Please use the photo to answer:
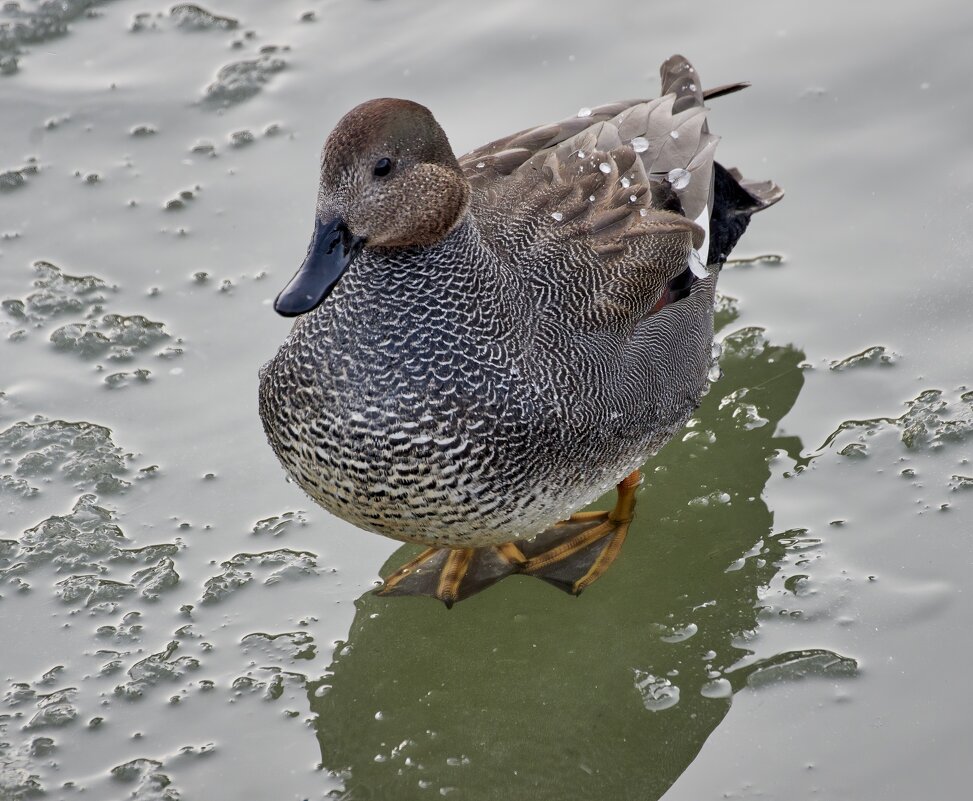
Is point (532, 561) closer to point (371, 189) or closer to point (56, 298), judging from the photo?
point (371, 189)

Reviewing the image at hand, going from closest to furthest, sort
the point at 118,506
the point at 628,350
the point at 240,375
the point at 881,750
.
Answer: the point at 881,750
the point at 628,350
the point at 118,506
the point at 240,375

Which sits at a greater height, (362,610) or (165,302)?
(165,302)

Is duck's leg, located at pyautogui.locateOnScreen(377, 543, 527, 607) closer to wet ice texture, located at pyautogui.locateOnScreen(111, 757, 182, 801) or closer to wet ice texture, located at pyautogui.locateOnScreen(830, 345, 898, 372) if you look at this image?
wet ice texture, located at pyautogui.locateOnScreen(111, 757, 182, 801)

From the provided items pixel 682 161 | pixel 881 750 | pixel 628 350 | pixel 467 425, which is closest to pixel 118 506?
pixel 467 425

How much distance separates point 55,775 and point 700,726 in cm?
186

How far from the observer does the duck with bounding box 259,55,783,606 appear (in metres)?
3.85

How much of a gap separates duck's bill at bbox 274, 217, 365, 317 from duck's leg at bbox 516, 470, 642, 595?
135 centimetres

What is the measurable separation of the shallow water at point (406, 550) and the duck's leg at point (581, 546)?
65mm

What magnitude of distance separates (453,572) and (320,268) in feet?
4.16

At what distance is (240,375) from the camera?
5184mm

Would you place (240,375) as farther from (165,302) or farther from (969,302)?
(969,302)

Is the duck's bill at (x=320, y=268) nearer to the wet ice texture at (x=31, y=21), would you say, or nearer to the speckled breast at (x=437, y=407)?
the speckled breast at (x=437, y=407)

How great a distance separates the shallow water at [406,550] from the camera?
396 centimetres

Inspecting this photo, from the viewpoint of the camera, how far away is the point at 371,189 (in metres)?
3.79
